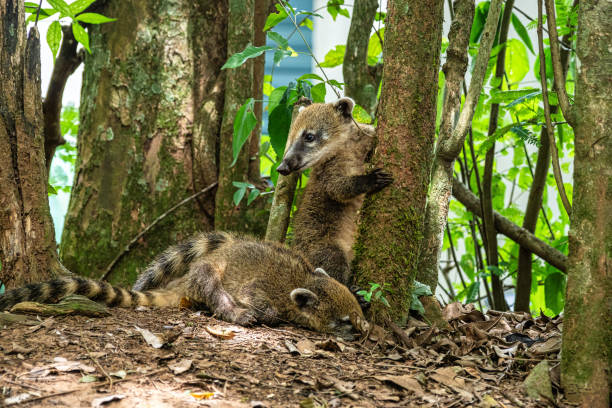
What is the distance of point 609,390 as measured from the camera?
2.51 meters

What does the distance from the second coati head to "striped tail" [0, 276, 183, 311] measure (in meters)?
1.57

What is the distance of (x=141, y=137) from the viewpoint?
16.4 ft

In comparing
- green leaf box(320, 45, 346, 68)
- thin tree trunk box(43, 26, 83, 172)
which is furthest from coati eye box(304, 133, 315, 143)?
thin tree trunk box(43, 26, 83, 172)

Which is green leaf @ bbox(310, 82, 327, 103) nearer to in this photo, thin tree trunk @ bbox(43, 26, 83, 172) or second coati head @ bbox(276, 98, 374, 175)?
second coati head @ bbox(276, 98, 374, 175)

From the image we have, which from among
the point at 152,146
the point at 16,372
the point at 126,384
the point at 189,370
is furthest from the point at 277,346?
the point at 152,146

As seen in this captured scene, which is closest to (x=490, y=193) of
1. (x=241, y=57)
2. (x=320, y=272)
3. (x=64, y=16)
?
(x=320, y=272)

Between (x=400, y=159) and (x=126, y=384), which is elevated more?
(x=400, y=159)

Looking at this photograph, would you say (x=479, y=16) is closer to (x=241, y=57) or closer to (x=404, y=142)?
(x=404, y=142)

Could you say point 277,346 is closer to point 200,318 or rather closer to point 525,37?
point 200,318

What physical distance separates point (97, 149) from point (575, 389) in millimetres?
4161

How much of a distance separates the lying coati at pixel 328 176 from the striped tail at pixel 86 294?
1.17 metres

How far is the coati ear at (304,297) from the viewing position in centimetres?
368

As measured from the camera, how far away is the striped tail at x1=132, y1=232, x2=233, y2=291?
4.30 metres

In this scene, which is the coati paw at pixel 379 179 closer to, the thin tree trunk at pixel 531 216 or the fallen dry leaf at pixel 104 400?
the fallen dry leaf at pixel 104 400
